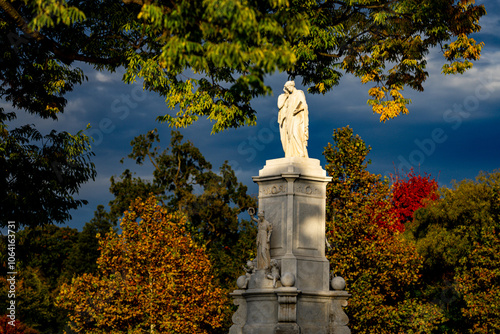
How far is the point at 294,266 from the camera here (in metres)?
16.3

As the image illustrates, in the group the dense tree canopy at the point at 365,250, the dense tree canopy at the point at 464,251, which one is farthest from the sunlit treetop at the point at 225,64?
the dense tree canopy at the point at 464,251

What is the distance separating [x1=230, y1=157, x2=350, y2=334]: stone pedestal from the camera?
15929mm

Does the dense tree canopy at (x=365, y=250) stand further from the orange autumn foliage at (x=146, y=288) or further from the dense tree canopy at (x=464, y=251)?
the orange autumn foliage at (x=146, y=288)

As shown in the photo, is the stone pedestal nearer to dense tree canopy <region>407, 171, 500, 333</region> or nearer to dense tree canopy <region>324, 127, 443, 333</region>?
dense tree canopy <region>324, 127, 443, 333</region>

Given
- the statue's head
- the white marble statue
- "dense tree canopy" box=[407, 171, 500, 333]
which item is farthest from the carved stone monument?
"dense tree canopy" box=[407, 171, 500, 333]

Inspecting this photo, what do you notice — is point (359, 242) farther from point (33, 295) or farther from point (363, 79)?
point (33, 295)

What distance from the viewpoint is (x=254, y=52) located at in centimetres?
1096

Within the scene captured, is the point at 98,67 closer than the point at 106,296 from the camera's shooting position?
Yes

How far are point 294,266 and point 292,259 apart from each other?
0.54ft

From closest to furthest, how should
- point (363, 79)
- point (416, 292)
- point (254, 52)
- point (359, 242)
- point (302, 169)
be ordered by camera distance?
point (254, 52), point (302, 169), point (363, 79), point (359, 242), point (416, 292)

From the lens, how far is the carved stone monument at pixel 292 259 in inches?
630

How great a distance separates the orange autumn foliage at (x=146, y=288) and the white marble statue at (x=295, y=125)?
40.5 feet

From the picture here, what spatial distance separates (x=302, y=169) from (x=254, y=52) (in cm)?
632

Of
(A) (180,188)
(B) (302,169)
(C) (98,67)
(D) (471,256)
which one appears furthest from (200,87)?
(A) (180,188)
